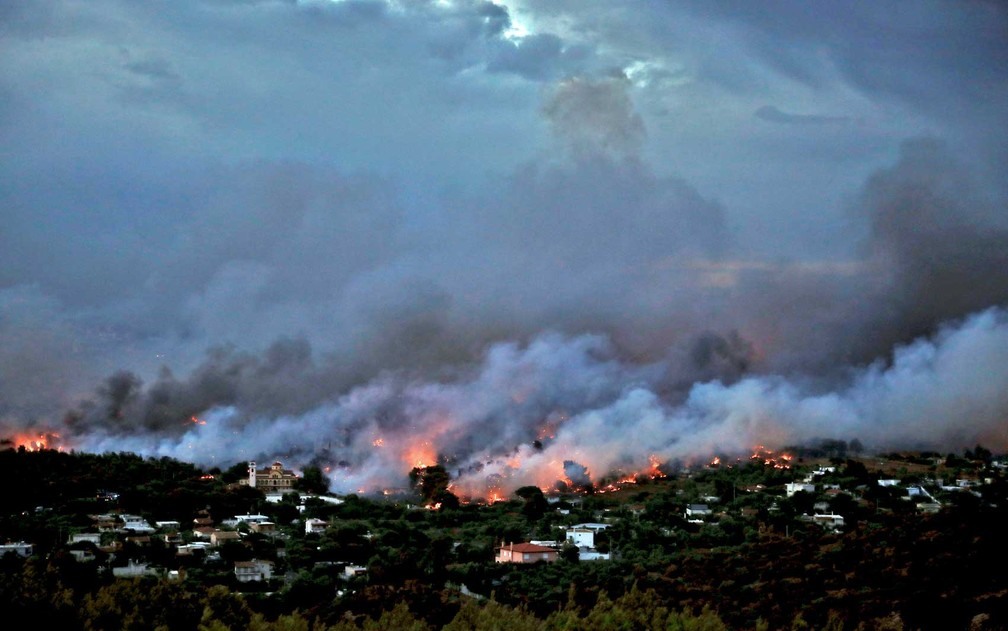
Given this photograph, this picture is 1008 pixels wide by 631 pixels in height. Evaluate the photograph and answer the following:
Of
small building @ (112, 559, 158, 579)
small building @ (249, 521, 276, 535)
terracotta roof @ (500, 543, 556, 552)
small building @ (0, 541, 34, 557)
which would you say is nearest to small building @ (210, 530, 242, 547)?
small building @ (249, 521, 276, 535)

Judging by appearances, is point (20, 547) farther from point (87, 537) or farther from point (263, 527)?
point (263, 527)

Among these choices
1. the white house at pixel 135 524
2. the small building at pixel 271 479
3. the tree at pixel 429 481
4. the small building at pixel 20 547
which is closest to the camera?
the small building at pixel 20 547

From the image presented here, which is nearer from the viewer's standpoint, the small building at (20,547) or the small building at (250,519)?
the small building at (20,547)

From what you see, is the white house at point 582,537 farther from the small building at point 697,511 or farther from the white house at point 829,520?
the white house at point 829,520

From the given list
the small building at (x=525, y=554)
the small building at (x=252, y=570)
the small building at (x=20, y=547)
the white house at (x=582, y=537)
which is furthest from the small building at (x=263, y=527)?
the white house at (x=582, y=537)

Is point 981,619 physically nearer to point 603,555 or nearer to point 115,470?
point 603,555

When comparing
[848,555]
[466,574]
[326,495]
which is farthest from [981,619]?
[326,495]
